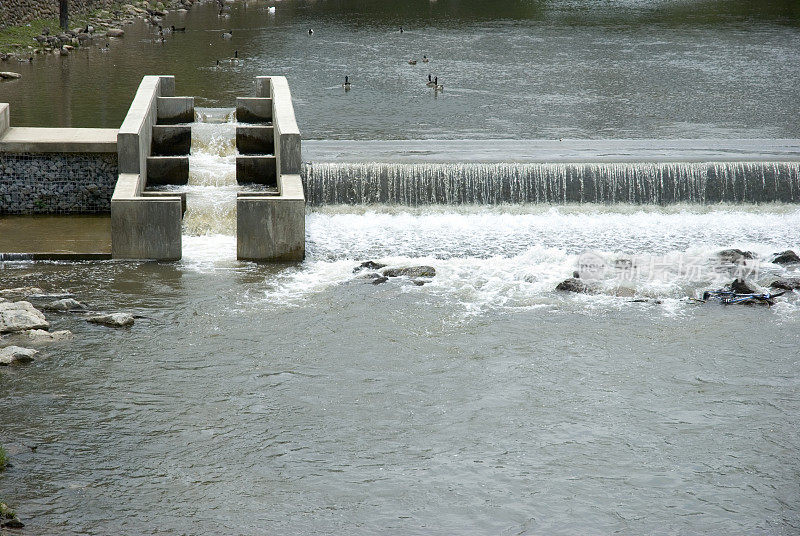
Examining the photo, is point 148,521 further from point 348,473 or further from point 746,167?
point 746,167

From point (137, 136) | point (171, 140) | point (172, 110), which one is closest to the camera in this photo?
point (137, 136)

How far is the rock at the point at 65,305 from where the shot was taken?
1225 centimetres

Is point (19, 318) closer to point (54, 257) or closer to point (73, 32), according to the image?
point (54, 257)

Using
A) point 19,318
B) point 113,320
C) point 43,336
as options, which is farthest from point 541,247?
point 19,318

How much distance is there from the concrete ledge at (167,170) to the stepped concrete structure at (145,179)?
0.02 meters

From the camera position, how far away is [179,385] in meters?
10.5

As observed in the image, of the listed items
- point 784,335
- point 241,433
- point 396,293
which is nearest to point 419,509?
point 241,433

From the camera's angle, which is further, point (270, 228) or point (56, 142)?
point (56, 142)

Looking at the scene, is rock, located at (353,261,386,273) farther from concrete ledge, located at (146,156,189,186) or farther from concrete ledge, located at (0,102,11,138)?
concrete ledge, located at (0,102,11,138)

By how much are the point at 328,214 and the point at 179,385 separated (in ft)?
21.7

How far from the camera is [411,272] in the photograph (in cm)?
1402

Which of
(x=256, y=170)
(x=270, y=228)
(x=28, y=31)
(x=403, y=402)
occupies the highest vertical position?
(x=28, y=31)

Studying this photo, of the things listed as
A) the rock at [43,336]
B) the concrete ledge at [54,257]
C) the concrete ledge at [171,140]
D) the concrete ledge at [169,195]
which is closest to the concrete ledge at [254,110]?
the concrete ledge at [171,140]

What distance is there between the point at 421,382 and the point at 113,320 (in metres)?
3.86
